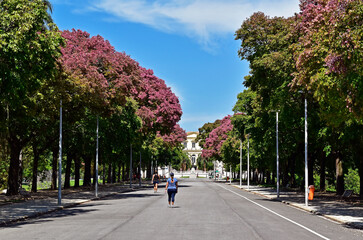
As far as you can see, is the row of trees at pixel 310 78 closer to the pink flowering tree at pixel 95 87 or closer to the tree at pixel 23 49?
the pink flowering tree at pixel 95 87

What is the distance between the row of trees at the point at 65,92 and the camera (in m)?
20.7

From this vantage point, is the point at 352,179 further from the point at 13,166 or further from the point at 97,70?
the point at 13,166

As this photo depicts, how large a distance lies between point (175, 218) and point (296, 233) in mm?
5693

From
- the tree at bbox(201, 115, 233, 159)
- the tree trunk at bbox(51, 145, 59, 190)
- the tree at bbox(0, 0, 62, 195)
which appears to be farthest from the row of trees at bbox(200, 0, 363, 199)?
the tree at bbox(201, 115, 233, 159)

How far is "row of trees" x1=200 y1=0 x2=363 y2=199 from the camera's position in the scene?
17.4 metres

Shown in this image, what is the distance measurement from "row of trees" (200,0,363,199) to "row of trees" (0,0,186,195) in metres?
9.42

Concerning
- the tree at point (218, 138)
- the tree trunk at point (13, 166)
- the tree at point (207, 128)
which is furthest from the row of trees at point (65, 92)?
the tree at point (207, 128)

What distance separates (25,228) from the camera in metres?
16.2

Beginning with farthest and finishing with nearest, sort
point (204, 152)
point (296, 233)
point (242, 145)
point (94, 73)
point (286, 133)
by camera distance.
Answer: point (204, 152) → point (242, 145) → point (286, 133) → point (94, 73) → point (296, 233)

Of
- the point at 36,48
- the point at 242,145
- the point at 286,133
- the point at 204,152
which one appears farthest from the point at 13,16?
the point at 204,152

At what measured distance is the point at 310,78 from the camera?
20125 mm

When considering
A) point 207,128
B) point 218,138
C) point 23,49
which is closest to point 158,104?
point 23,49

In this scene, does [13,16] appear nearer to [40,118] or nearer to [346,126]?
[40,118]

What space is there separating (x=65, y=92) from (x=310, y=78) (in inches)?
605
